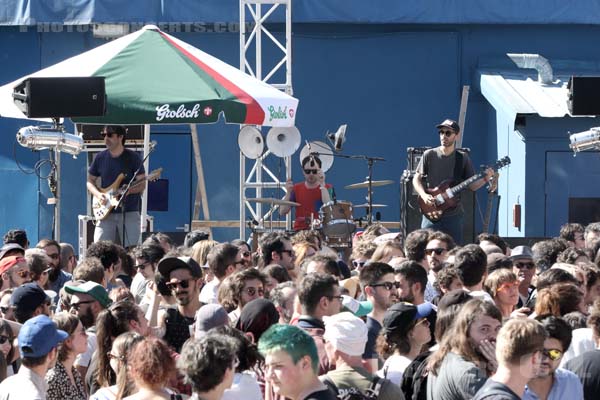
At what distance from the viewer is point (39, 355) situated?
23.1 feet

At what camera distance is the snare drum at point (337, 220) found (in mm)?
16625

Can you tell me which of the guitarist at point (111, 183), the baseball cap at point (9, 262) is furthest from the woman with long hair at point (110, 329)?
the guitarist at point (111, 183)

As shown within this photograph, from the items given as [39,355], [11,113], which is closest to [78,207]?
[11,113]

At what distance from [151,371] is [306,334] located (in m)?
0.86

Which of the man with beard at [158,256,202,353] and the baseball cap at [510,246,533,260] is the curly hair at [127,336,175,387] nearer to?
the man with beard at [158,256,202,353]

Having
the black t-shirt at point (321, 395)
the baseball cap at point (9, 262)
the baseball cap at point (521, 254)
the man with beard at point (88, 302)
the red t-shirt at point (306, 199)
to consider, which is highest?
the red t-shirt at point (306, 199)

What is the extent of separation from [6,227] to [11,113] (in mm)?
7833

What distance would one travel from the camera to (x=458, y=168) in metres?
15.8

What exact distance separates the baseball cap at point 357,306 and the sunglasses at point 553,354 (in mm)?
1719

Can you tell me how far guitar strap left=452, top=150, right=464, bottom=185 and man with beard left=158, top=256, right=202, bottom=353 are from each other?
7.20 metres

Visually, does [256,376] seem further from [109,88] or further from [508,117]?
[508,117]

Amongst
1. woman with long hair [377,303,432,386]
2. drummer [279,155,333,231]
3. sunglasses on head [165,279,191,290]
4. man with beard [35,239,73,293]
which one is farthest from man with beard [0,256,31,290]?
drummer [279,155,333,231]

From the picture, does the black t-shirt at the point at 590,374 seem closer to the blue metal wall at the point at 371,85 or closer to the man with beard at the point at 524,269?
the man with beard at the point at 524,269

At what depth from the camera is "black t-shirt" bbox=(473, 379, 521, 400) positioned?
6.26 meters
